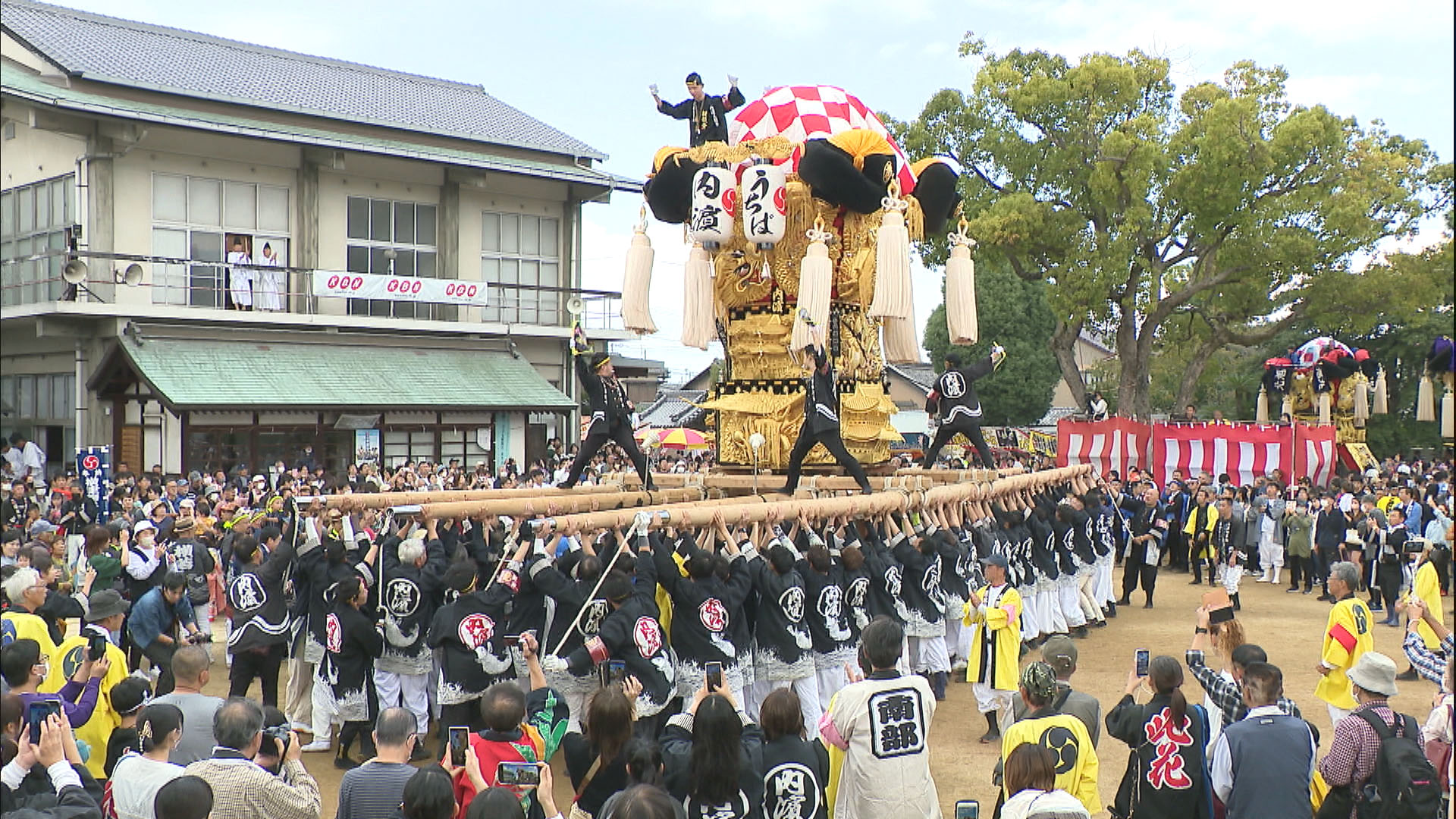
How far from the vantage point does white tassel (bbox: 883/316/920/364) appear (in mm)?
10773

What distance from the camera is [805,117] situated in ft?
36.0

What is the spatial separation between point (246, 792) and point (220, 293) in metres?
18.7

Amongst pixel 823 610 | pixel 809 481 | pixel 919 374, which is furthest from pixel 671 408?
pixel 823 610


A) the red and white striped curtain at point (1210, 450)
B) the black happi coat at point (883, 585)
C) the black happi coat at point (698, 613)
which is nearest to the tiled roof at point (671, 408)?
the red and white striped curtain at point (1210, 450)

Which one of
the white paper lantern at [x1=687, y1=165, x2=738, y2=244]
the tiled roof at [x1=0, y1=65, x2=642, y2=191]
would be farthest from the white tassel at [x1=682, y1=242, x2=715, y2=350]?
the tiled roof at [x1=0, y1=65, x2=642, y2=191]

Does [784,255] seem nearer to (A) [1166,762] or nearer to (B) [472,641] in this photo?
(B) [472,641]

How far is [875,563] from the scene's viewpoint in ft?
25.2

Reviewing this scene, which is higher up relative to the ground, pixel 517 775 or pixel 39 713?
pixel 39 713

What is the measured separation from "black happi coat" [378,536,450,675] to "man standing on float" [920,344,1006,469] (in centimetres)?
551

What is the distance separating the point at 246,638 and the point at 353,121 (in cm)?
1617

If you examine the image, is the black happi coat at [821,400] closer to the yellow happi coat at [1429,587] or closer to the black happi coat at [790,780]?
the yellow happi coat at [1429,587]

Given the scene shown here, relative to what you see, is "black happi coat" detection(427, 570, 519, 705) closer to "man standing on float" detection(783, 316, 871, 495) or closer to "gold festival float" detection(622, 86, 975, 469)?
"man standing on float" detection(783, 316, 871, 495)

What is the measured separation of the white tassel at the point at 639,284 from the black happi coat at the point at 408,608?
4.38m

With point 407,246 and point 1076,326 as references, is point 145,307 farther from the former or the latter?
point 1076,326
